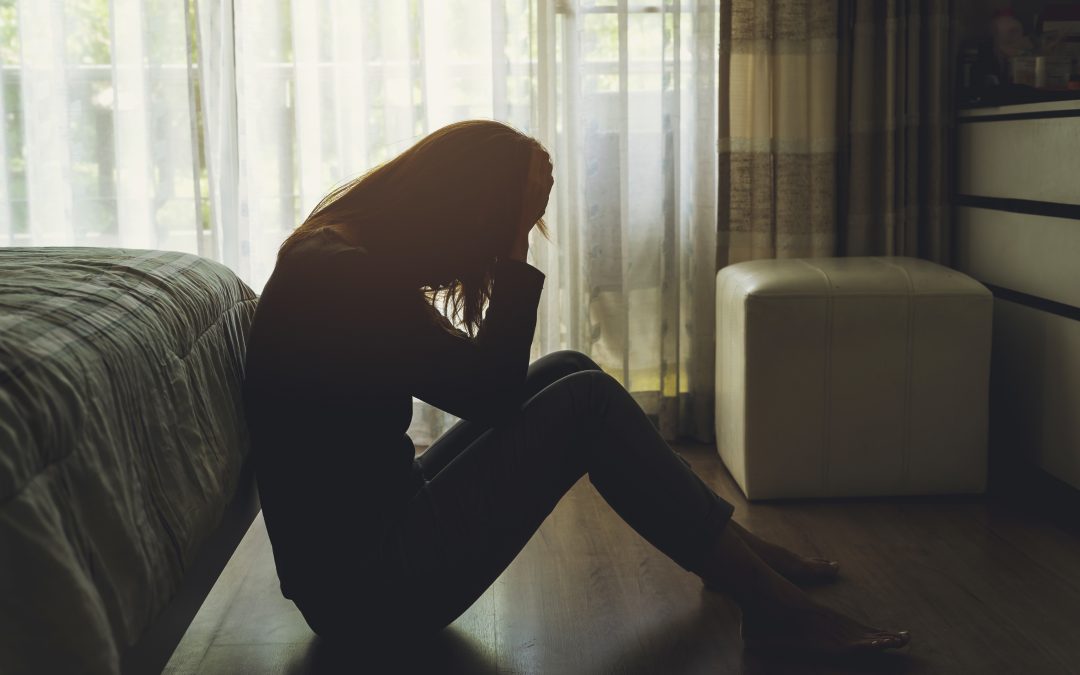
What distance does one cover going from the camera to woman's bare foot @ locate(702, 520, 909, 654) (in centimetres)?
155

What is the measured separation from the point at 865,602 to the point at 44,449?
138 centimetres

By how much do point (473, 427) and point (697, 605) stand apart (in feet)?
1.64

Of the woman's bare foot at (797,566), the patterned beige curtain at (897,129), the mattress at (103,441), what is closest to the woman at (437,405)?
the mattress at (103,441)

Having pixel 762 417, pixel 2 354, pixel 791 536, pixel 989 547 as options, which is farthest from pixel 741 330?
pixel 2 354

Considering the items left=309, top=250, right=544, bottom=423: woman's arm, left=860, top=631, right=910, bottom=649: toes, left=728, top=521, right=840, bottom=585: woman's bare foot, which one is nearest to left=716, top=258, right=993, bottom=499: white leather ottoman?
left=728, top=521, right=840, bottom=585: woman's bare foot

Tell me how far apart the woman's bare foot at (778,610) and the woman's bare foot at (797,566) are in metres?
0.23

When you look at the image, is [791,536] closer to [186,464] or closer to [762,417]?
[762,417]

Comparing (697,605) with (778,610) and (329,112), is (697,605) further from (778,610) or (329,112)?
(329,112)

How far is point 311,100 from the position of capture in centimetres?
273

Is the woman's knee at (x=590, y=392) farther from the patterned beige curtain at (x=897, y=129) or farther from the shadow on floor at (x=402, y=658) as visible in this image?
the patterned beige curtain at (x=897, y=129)

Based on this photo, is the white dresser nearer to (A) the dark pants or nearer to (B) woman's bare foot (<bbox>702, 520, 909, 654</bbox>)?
(B) woman's bare foot (<bbox>702, 520, 909, 654</bbox>)

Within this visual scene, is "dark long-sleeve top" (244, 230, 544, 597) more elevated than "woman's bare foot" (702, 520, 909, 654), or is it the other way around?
"dark long-sleeve top" (244, 230, 544, 597)

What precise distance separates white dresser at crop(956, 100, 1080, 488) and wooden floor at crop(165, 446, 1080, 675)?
252 mm

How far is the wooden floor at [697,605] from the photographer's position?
1.61 metres
